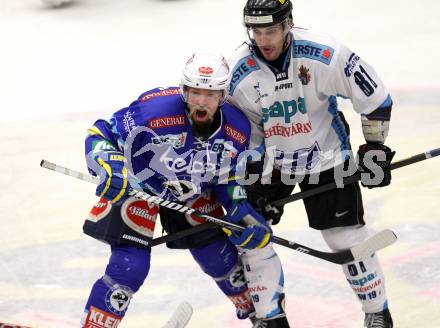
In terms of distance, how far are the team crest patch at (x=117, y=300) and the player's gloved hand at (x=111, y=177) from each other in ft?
1.34

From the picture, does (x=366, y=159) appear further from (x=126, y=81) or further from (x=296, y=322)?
(x=126, y=81)

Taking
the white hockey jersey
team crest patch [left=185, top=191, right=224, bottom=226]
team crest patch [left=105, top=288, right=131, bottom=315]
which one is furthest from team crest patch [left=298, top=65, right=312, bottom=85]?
team crest patch [left=105, top=288, right=131, bottom=315]

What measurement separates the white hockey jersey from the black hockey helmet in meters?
0.17

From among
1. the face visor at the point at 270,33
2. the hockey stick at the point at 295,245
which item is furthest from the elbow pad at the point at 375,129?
the face visor at the point at 270,33

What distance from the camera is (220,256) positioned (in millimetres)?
4504

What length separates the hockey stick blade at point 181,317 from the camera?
4660 millimetres

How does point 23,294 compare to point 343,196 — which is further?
point 23,294

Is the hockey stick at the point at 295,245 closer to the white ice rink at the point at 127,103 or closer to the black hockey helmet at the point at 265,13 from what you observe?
the white ice rink at the point at 127,103

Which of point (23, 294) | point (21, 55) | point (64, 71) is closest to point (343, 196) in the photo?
point (23, 294)

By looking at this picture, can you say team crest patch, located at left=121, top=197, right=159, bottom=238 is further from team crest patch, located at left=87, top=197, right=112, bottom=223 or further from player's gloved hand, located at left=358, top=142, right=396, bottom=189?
player's gloved hand, located at left=358, top=142, right=396, bottom=189

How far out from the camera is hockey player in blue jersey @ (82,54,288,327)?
162 inches

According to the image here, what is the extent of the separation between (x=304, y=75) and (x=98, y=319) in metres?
1.39

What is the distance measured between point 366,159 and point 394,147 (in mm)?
2551

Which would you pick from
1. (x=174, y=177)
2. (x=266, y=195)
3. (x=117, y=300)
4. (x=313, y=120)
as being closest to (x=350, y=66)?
(x=313, y=120)
